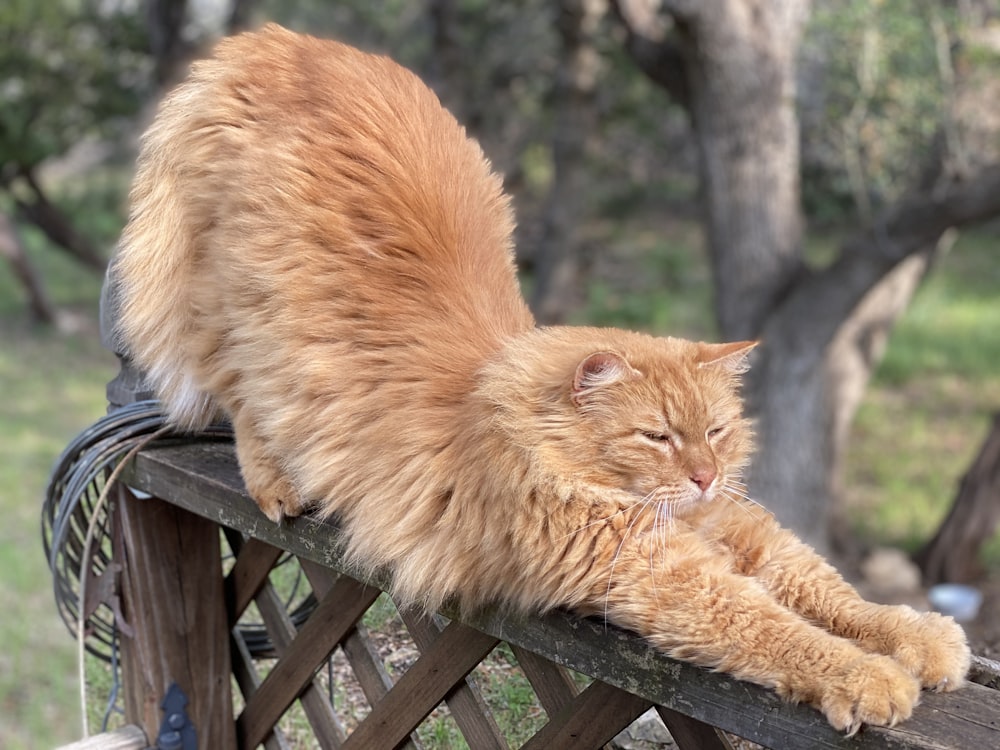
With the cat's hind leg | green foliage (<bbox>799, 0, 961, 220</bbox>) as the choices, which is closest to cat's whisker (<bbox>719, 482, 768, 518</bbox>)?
the cat's hind leg

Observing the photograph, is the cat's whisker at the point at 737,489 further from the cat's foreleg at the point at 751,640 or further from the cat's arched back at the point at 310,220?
the cat's arched back at the point at 310,220

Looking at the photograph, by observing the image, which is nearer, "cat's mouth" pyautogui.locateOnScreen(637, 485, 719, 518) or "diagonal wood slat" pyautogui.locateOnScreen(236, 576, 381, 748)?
"cat's mouth" pyautogui.locateOnScreen(637, 485, 719, 518)

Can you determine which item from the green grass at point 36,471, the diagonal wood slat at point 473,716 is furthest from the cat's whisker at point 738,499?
the green grass at point 36,471

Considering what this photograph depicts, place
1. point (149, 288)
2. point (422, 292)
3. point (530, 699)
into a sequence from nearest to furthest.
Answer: point (530, 699), point (422, 292), point (149, 288)

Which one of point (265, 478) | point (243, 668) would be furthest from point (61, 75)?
point (265, 478)

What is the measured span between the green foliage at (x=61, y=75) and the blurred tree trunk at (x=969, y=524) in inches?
317

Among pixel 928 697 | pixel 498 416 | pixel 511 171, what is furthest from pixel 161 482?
pixel 511 171

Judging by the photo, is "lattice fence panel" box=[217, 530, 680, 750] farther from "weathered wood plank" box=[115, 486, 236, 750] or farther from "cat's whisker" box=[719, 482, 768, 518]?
"cat's whisker" box=[719, 482, 768, 518]

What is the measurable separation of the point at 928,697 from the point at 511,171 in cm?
1124

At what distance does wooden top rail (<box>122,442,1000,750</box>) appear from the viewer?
4.17 feet

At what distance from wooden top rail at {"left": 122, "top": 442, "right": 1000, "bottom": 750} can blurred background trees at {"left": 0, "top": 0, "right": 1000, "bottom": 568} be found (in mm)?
4329

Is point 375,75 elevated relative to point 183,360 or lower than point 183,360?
elevated

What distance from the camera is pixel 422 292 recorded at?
2.09 meters

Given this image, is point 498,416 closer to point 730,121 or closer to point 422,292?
point 422,292
